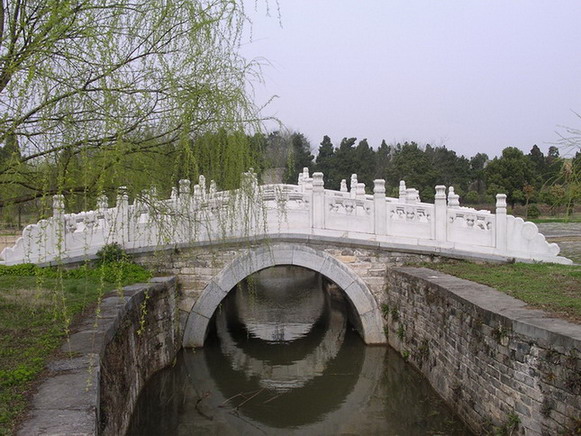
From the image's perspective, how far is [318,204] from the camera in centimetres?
944

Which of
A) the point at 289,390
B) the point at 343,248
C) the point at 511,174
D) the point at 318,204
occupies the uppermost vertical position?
the point at 511,174

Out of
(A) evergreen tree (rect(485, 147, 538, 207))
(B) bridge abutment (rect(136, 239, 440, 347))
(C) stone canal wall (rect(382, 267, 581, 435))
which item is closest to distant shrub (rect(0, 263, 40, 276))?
(B) bridge abutment (rect(136, 239, 440, 347))

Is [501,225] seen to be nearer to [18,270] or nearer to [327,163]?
[18,270]

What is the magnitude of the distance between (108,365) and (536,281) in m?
5.08

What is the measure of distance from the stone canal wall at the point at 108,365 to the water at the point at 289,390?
46 centimetres

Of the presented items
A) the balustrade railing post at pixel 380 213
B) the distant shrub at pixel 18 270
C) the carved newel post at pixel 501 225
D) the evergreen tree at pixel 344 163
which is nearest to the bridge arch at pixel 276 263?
the balustrade railing post at pixel 380 213

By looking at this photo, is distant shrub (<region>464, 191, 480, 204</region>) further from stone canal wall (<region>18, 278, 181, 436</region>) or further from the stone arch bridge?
stone canal wall (<region>18, 278, 181, 436</region>)

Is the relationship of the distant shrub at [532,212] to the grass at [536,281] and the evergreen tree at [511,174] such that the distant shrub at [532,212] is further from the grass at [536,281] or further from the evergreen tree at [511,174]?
the grass at [536,281]

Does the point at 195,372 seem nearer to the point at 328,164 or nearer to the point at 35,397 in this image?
the point at 35,397

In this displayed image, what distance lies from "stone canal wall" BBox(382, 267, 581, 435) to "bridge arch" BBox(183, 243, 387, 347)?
49.1 inches

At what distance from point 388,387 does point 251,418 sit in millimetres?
2102

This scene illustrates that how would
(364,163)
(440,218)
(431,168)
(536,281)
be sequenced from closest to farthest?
(536,281) < (440,218) < (431,168) < (364,163)

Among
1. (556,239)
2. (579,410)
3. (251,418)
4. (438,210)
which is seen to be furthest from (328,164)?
(579,410)

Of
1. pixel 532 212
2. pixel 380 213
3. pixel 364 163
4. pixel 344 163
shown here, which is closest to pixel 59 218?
pixel 380 213
